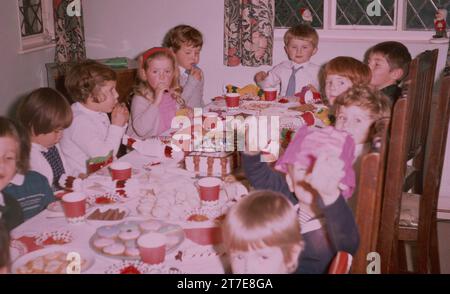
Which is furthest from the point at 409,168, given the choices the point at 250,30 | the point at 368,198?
the point at 368,198

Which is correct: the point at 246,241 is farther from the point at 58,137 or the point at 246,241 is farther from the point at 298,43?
the point at 298,43

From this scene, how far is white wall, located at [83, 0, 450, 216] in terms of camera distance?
411cm

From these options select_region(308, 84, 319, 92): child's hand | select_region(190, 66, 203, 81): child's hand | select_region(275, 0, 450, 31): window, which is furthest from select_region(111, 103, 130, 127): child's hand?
select_region(275, 0, 450, 31): window

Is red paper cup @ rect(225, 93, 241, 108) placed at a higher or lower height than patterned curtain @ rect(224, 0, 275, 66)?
lower

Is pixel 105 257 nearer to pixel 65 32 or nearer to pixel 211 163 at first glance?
pixel 211 163

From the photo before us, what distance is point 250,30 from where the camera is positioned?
161 inches

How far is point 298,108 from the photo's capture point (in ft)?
10.4

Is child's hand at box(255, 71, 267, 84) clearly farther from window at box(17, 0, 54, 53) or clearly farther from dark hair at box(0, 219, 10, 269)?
dark hair at box(0, 219, 10, 269)

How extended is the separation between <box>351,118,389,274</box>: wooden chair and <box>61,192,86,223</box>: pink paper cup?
0.84 m

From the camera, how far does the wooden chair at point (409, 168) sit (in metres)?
1.72

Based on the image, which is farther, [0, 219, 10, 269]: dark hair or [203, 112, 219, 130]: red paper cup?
[203, 112, 219, 130]: red paper cup

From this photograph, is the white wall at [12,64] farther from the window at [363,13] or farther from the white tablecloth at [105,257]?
the white tablecloth at [105,257]

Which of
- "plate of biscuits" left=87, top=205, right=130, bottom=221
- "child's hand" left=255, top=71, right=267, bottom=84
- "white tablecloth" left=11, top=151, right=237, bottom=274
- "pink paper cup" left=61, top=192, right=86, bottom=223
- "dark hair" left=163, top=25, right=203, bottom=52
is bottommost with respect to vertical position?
"white tablecloth" left=11, top=151, right=237, bottom=274

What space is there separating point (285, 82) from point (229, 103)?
0.83 metres
